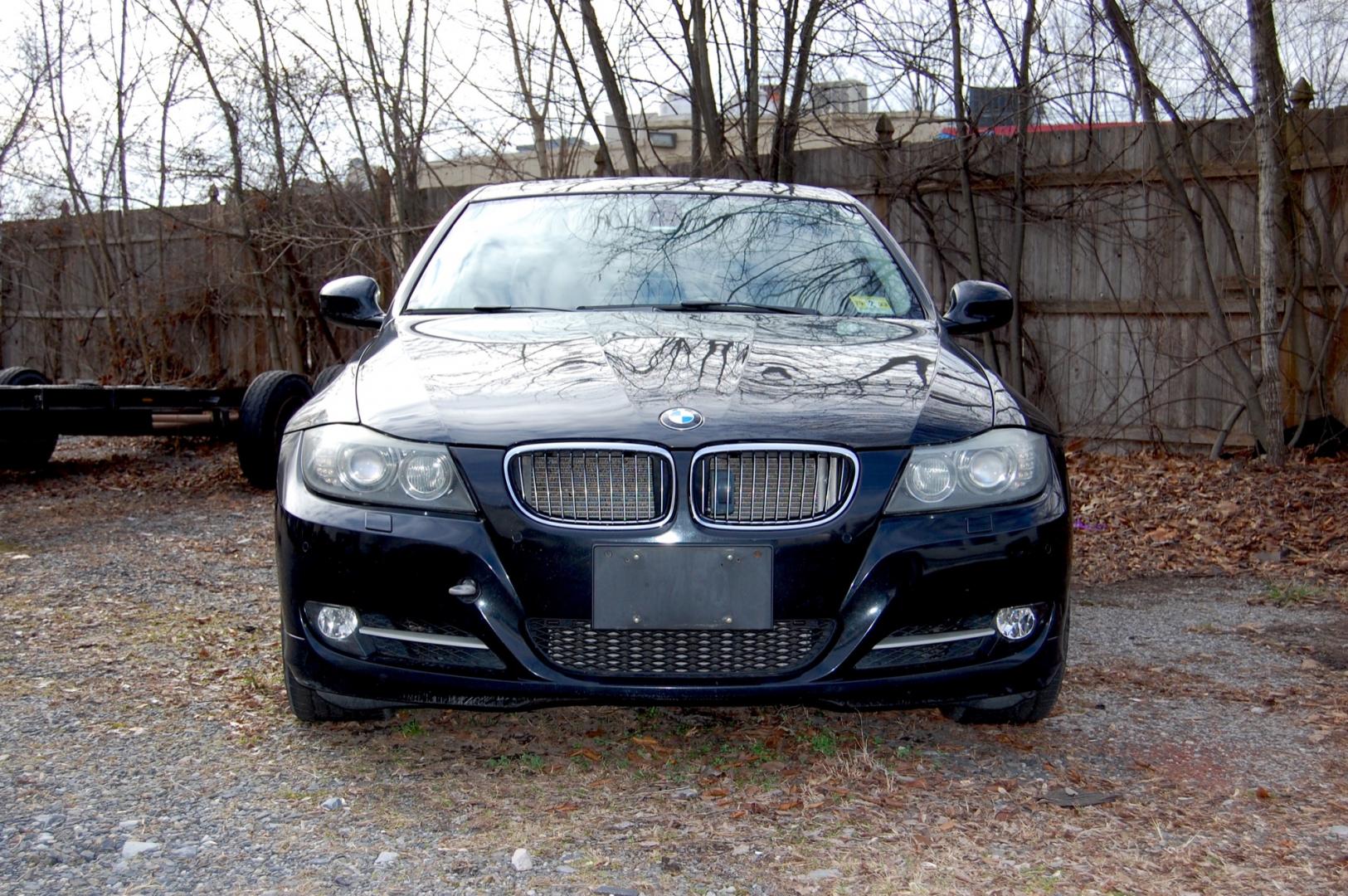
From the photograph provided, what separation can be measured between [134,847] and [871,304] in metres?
2.72

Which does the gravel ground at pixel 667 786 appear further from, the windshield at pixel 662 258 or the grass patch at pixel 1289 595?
the windshield at pixel 662 258

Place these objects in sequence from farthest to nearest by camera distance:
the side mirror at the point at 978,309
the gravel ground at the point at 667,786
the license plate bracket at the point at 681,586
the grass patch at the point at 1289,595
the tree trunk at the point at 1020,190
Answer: the tree trunk at the point at 1020,190 < the grass patch at the point at 1289,595 < the side mirror at the point at 978,309 < the license plate bracket at the point at 681,586 < the gravel ground at the point at 667,786

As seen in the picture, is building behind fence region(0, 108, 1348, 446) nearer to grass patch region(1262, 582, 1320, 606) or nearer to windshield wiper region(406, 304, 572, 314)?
grass patch region(1262, 582, 1320, 606)

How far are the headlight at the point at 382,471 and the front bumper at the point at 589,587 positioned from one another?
0.04 m

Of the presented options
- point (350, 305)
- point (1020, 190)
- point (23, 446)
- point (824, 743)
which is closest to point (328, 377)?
point (350, 305)

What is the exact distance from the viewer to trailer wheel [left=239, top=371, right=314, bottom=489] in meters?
8.66

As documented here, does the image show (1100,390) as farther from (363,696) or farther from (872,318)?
(363,696)

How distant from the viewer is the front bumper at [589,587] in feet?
9.93

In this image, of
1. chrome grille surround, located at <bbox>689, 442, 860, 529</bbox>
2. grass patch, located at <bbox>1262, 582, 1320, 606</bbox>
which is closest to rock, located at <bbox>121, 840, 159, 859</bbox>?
chrome grille surround, located at <bbox>689, 442, 860, 529</bbox>

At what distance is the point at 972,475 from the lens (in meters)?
3.20

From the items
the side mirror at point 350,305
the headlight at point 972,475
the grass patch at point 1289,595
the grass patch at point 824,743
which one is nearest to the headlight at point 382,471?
the headlight at point 972,475

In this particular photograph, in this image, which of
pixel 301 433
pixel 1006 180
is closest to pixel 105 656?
pixel 301 433

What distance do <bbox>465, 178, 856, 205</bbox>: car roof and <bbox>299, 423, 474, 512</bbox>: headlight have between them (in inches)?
75.9

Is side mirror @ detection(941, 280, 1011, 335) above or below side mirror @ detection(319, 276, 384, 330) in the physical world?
below
